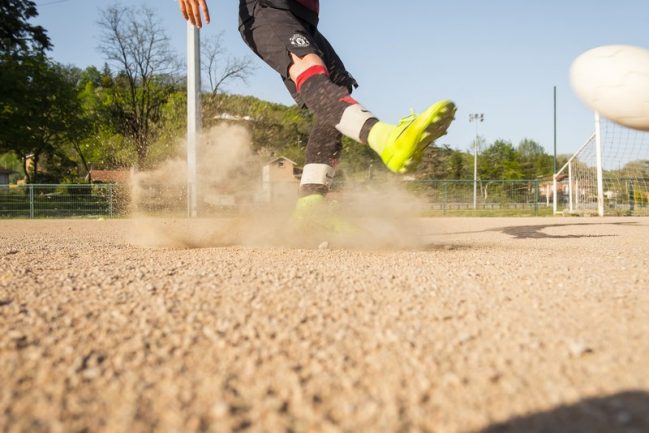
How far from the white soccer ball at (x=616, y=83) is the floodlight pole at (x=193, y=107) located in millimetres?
8980

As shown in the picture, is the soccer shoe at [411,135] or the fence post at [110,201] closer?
the soccer shoe at [411,135]

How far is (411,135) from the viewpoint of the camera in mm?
2115

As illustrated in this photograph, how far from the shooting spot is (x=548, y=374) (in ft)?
2.97

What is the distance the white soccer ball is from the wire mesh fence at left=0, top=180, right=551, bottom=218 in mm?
5903

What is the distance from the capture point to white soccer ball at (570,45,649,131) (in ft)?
8.77

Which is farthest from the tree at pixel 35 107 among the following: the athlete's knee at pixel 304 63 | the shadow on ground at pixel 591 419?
the shadow on ground at pixel 591 419

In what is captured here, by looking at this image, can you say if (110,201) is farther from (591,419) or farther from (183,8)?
(591,419)

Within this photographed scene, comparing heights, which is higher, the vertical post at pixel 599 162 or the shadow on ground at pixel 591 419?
the vertical post at pixel 599 162

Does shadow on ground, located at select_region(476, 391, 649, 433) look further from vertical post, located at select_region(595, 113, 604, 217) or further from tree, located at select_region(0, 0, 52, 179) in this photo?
tree, located at select_region(0, 0, 52, 179)

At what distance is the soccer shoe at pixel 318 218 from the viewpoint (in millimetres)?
2908

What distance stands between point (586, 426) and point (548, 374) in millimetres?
175

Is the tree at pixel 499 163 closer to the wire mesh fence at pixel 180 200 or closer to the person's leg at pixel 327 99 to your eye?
the wire mesh fence at pixel 180 200

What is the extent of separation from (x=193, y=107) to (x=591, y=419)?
1141 centimetres

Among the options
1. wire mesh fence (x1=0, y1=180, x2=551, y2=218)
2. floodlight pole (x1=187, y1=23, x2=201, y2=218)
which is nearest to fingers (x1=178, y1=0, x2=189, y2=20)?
wire mesh fence (x1=0, y1=180, x2=551, y2=218)
